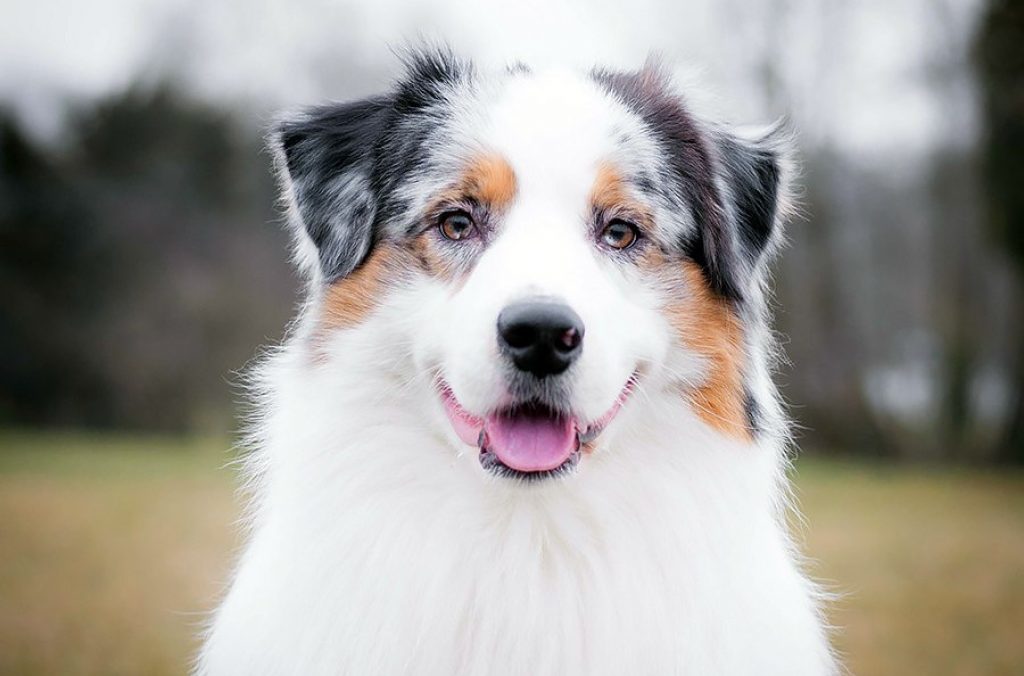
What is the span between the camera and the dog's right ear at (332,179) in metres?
3.54

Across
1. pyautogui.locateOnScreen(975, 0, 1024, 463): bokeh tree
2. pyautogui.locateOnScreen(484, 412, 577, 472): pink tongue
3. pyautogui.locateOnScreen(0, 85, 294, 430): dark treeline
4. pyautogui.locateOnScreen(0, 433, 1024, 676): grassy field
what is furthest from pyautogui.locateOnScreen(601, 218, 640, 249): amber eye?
pyautogui.locateOnScreen(0, 85, 294, 430): dark treeline

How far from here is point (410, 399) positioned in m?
3.33

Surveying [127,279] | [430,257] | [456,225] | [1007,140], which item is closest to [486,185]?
[456,225]

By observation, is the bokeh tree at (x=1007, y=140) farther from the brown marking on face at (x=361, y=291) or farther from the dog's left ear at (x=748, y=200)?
the brown marking on face at (x=361, y=291)

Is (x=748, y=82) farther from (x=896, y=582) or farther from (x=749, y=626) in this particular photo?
(x=749, y=626)

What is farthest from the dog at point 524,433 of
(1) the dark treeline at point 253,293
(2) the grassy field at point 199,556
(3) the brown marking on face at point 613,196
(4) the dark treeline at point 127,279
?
(4) the dark treeline at point 127,279

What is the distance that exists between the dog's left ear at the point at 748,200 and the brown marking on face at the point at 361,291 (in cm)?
110

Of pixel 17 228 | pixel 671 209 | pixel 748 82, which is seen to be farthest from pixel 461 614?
pixel 17 228

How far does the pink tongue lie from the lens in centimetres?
304

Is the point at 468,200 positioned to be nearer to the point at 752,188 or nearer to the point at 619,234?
the point at 619,234

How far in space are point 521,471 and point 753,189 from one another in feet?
4.85

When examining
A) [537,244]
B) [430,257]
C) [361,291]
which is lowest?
[361,291]

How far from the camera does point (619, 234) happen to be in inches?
132

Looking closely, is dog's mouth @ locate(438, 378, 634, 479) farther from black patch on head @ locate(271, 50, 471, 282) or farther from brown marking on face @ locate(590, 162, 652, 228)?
black patch on head @ locate(271, 50, 471, 282)
